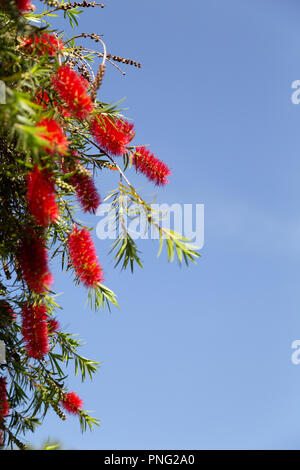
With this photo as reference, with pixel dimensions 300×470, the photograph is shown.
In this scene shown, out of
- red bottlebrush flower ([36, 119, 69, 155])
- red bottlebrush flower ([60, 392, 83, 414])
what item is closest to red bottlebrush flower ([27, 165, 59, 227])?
red bottlebrush flower ([36, 119, 69, 155])

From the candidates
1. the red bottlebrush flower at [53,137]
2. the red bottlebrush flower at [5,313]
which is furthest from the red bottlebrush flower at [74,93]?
the red bottlebrush flower at [5,313]

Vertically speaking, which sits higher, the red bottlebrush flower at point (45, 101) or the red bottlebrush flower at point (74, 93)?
the red bottlebrush flower at point (45, 101)

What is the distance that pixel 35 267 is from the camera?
1330 mm

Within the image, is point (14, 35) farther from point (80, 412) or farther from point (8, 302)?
point (80, 412)

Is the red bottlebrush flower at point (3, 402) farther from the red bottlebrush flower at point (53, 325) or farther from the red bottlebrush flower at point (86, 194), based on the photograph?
the red bottlebrush flower at point (86, 194)

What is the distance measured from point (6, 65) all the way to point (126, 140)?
0.41 m

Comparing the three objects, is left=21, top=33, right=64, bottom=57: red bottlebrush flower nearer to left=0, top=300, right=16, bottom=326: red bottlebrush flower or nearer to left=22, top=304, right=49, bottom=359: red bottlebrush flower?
left=22, top=304, right=49, bottom=359: red bottlebrush flower

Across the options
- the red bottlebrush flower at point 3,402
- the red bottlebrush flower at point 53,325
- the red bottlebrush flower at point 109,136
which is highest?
the red bottlebrush flower at point 109,136

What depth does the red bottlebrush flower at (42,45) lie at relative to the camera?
4.67 feet

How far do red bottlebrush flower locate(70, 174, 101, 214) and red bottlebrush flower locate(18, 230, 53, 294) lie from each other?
176 millimetres

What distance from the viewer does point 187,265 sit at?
139 centimetres

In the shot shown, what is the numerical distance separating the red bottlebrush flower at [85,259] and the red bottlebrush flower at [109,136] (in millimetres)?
304

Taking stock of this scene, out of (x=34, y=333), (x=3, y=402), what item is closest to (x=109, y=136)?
(x=34, y=333)
